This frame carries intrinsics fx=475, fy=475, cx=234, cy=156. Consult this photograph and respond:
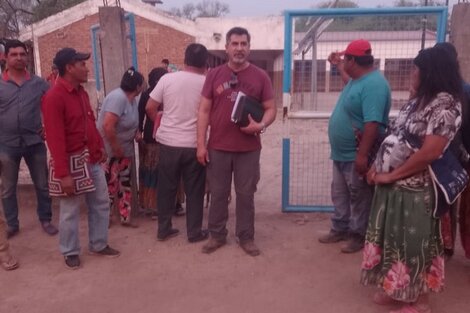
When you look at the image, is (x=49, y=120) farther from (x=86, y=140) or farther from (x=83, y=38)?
(x=83, y=38)

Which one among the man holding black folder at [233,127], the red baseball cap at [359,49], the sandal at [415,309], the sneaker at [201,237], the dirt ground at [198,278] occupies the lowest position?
the dirt ground at [198,278]

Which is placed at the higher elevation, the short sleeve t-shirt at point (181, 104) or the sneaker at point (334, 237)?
the short sleeve t-shirt at point (181, 104)

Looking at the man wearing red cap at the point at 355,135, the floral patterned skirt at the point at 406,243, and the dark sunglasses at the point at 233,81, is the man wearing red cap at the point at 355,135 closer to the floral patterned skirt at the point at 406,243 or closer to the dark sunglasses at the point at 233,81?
the floral patterned skirt at the point at 406,243

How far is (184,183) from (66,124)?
1234 mm

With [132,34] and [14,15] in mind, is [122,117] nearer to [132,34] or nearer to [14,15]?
[132,34]

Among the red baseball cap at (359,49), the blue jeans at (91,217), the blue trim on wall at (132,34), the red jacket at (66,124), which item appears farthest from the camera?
the blue trim on wall at (132,34)

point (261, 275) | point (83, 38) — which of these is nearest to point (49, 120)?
point (261, 275)

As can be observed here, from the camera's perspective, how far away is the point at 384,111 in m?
3.76

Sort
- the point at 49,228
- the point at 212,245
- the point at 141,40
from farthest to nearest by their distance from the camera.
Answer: the point at 141,40 < the point at 49,228 < the point at 212,245

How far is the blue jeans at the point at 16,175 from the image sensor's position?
4609 mm

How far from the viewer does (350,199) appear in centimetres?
430

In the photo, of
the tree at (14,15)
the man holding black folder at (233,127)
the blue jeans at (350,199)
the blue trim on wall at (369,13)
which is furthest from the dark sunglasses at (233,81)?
the tree at (14,15)

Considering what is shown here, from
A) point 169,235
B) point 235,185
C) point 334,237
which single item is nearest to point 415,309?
point 334,237

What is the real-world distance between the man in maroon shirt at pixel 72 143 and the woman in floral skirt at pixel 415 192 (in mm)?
2293
